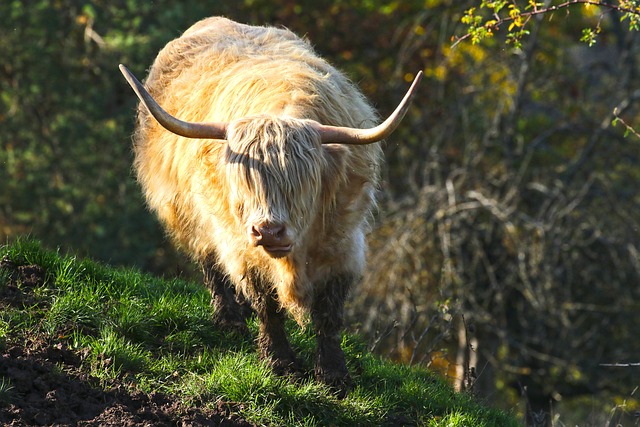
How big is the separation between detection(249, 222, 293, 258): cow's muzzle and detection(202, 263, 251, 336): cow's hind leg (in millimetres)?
1103

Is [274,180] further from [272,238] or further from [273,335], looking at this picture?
[273,335]

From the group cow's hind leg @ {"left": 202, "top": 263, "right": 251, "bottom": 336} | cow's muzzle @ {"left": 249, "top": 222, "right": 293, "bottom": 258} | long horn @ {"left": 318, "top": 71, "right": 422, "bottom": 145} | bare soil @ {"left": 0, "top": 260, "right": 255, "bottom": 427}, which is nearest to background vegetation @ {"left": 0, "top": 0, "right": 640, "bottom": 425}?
cow's hind leg @ {"left": 202, "top": 263, "right": 251, "bottom": 336}

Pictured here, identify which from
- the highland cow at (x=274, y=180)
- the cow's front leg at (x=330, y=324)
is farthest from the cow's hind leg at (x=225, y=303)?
the cow's front leg at (x=330, y=324)

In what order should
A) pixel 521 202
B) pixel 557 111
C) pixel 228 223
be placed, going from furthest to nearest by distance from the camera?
1. pixel 557 111
2. pixel 521 202
3. pixel 228 223

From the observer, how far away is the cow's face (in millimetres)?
4980

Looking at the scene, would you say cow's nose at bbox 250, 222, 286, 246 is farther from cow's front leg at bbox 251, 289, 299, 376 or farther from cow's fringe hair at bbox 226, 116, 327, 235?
cow's front leg at bbox 251, 289, 299, 376

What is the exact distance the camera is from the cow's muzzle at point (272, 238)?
493 cm

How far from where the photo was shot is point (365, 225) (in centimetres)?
601

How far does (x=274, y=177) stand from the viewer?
5.06 m

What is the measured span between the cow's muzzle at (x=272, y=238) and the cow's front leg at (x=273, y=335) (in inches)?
→ 26.7

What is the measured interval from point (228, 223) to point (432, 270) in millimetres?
6801

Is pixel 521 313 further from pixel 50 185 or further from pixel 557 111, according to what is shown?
pixel 50 185

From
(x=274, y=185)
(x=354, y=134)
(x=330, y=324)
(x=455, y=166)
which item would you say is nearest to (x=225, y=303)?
(x=330, y=324)

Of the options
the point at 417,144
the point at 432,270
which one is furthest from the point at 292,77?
the point at 417,144
